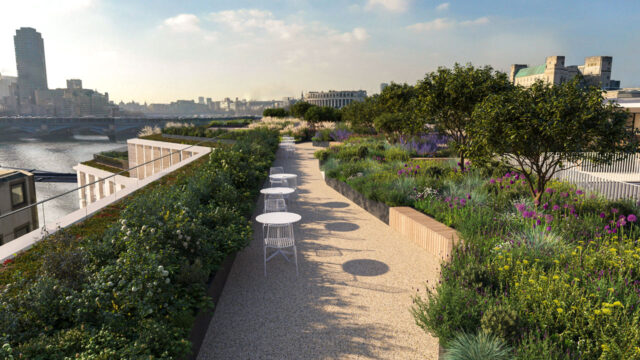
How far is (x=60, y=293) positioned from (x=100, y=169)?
3475 centimetres

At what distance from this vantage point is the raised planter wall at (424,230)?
5.83m

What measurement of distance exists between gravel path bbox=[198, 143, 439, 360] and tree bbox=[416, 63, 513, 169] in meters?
4.72

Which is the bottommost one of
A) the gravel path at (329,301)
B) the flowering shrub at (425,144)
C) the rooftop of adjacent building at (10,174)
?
the rooftop of adjacent building at (10,174)

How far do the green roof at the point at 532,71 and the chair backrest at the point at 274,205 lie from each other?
14965cm

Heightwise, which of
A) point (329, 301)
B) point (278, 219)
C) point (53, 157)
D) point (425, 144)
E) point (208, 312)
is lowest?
point (53, 157)

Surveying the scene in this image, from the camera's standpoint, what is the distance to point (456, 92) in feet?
32.8

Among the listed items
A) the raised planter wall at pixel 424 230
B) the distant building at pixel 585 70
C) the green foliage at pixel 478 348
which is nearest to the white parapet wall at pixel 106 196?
the green foliage at pixel 478 348

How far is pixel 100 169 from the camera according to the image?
32.8 m

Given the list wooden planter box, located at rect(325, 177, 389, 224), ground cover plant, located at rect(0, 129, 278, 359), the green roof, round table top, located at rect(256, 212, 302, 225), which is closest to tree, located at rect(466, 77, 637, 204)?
wooden planter box, located at rect(325, 177, 389, 224)

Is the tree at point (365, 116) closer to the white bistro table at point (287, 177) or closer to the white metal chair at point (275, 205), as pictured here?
the white bistro table at point (287, 177)

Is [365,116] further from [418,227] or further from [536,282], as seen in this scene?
[536,282]

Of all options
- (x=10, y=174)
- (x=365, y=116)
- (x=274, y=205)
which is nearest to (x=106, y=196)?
(x=274, y=205)

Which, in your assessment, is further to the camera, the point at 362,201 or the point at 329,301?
the point at 362,201

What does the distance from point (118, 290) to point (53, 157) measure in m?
89.1
